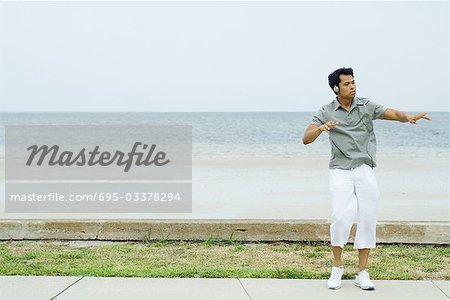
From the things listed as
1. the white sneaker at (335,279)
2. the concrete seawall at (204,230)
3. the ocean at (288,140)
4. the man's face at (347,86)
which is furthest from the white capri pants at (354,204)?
the ocean at (288,140)

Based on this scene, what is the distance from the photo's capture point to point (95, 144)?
2002 inches

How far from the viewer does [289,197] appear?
13719 millimetres

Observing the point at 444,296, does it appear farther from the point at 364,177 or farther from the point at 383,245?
the point at 383,245

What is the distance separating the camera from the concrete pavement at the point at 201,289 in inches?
233

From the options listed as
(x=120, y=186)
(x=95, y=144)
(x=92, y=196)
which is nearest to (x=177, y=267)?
(x=92, y=196)

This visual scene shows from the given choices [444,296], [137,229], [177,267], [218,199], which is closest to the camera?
[444,296]

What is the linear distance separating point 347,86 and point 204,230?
2.92m

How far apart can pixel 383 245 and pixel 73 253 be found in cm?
342

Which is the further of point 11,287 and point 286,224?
point 286,224

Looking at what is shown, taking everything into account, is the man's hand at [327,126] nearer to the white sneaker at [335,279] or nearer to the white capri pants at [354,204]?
the white capri pants at [354,204]

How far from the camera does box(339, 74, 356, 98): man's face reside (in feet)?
20.6

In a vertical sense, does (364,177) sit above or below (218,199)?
above

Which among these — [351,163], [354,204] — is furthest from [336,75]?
[354,204]

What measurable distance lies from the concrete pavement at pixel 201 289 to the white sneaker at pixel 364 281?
0.05 metres
